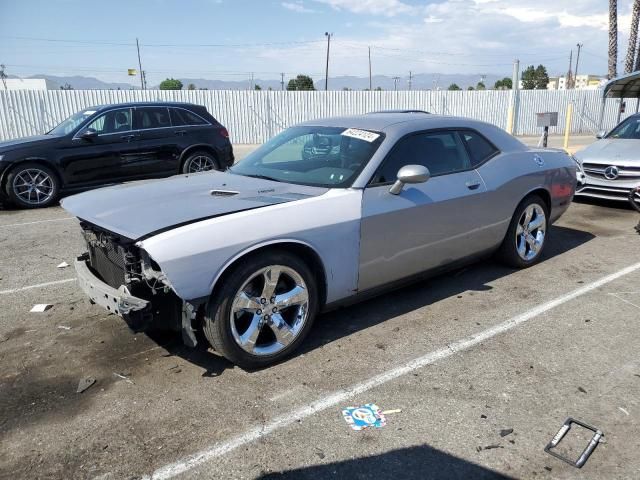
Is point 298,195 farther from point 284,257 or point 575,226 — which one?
point 575,226

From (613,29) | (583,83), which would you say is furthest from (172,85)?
(583,83)

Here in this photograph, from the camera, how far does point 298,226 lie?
334 cm

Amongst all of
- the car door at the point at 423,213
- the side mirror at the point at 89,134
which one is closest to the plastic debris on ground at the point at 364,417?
the car door at the point at 423,213

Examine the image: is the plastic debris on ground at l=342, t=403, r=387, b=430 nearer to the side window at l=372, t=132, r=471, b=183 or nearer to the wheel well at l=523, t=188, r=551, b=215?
the side window at l=372, t=132, r=471, b=183

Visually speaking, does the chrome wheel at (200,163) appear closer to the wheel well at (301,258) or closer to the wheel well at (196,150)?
the wheel well at (196,150)

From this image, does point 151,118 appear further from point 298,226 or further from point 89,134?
point 298,226

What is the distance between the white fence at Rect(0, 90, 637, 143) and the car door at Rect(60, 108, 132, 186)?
36.3 feet

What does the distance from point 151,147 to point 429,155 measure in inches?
261

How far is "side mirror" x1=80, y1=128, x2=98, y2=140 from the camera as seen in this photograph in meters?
8.86

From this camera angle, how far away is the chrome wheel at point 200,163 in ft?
32.9

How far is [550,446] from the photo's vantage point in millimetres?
2607

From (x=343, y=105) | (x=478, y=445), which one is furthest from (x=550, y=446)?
(x=343, y=105)

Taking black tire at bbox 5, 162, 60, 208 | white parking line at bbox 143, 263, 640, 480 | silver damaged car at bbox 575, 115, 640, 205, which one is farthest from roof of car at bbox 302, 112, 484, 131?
black tire at bbox 5, 162, 60, 208

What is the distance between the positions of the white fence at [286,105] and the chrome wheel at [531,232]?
17.2m
